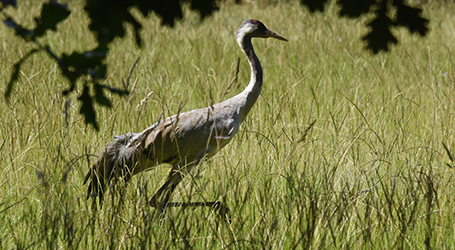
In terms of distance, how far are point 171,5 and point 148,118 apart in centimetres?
294

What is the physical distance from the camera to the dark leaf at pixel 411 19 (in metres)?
1.19

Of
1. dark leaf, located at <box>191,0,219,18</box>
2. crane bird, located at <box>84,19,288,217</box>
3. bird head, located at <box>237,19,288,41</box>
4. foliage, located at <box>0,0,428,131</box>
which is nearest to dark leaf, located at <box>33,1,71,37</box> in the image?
foliage, located at <box>0,0,428,131</box>

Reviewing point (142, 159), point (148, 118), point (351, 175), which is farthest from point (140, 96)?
point (351, 175)

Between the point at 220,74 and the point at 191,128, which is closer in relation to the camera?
the point at 191,128

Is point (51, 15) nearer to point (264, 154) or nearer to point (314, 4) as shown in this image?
point (314, 4)

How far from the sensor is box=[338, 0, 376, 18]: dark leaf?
1201 mm

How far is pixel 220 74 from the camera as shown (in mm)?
5117

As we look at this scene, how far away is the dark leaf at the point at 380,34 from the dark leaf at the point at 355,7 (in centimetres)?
4

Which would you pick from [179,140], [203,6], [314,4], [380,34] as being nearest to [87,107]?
[203,6]

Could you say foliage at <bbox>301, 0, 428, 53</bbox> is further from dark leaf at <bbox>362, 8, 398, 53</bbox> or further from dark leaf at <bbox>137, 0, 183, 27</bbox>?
dark leaf at <bbox>137, 0, 183, 27</bbox>

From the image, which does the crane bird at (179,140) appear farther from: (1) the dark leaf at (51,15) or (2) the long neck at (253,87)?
(1) the dark leaf at (51,15)

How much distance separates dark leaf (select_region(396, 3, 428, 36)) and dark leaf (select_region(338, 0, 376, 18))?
0.07m

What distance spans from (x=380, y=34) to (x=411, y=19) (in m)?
0.08

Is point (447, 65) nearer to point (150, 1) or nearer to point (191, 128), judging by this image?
point (191, 128)
